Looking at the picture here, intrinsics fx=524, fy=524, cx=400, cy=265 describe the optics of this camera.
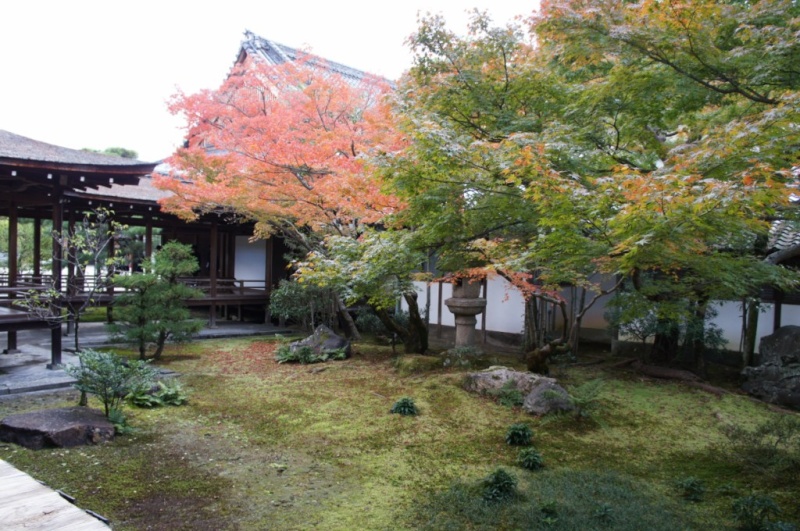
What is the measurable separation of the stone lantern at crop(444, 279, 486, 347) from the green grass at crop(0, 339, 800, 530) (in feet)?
7.97

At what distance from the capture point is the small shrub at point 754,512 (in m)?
4.29

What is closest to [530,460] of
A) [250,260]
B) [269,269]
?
[269,269]

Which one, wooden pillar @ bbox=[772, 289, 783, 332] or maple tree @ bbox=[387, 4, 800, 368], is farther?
wooden pillar @ bbox=[772, 289, 783, 332]

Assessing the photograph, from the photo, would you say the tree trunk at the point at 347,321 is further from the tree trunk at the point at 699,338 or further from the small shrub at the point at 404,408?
the tree trunk at the point at 699,338

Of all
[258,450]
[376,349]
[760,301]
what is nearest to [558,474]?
[258,450]

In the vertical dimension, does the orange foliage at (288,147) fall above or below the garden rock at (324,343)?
above

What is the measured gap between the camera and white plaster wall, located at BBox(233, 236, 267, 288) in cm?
1875

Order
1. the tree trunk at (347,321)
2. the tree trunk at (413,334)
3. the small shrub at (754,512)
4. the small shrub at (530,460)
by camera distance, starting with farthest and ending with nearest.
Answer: the tree trunk at (347,321)
the tree trunk at (413,334)
the small shrub at (530,460)
the small shrub at (754,512)

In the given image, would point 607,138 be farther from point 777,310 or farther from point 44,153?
point 44,153

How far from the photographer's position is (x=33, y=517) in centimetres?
338

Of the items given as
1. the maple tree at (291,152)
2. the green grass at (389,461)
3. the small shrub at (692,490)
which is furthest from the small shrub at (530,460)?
the maple tree at (291,152)

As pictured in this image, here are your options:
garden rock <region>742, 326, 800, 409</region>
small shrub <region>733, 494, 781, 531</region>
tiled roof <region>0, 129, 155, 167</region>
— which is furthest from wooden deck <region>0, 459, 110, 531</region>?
garden rock <region>742, 326, 800, 409</region>

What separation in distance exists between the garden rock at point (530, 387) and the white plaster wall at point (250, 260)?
11.3m

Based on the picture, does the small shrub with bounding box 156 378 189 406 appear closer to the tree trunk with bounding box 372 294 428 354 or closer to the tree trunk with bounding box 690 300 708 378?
the tree trunk with bounding box 372 294 428 354
